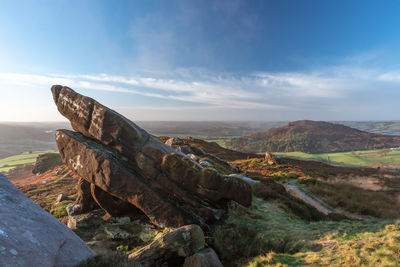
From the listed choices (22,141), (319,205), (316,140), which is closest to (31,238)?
(319,205)

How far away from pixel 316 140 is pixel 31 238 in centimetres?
17774

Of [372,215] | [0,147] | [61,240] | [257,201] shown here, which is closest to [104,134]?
[61,240]

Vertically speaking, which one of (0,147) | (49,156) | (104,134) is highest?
(104,134)

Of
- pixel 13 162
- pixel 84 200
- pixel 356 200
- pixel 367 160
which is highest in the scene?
pixel 84 200

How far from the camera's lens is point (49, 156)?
206 feet

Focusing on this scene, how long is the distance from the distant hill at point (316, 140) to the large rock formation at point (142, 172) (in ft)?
449

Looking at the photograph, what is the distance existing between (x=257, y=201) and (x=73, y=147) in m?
14.8

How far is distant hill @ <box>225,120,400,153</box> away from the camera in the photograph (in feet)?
411

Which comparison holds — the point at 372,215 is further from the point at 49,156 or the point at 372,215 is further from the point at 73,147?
the point at 49,156

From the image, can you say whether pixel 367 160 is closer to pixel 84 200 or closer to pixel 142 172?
pixel 142 172

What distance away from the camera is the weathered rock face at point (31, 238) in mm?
3790

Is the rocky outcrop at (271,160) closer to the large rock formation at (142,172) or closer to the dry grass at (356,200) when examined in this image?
the dry grass at (356,200)

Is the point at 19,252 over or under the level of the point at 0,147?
over

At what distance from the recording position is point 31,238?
4.38 metres
